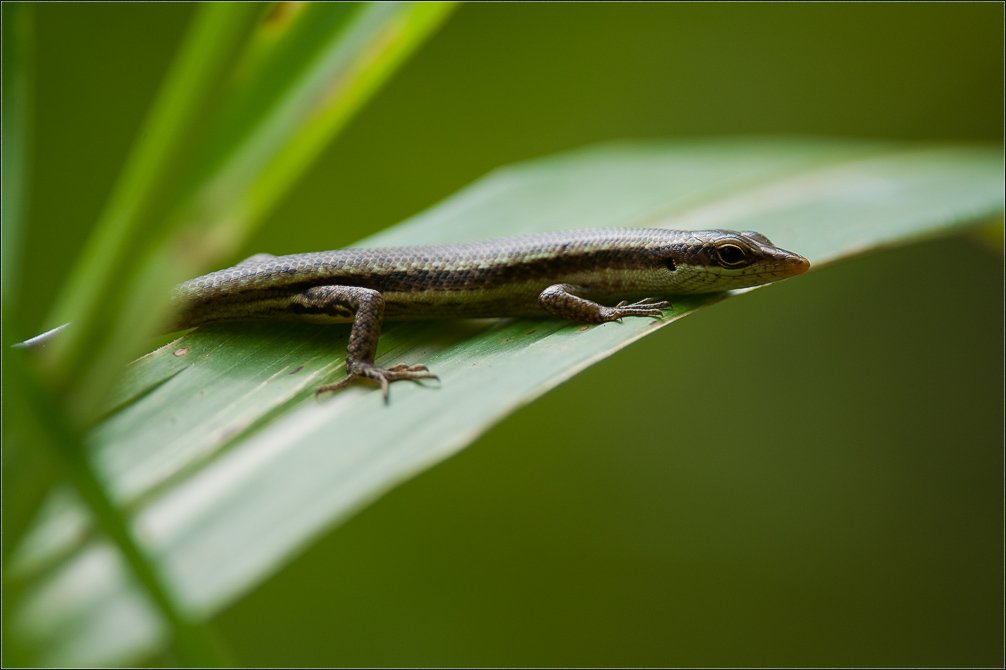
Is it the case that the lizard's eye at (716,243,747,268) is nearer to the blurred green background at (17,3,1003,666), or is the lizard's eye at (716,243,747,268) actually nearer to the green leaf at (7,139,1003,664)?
the green leaf at (7,139,1003,664)

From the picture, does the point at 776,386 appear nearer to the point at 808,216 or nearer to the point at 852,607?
the point at 852,607

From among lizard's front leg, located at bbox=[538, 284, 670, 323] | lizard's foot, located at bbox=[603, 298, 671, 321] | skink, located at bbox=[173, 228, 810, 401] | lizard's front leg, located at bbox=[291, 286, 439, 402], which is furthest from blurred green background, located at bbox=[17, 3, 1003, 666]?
lizard's foot, located at bbox=[603, 298, 671, 321]

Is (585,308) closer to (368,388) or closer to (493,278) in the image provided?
(493,278)

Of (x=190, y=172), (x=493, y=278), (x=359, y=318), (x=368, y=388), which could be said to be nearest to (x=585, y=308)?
(x=493, y=278)

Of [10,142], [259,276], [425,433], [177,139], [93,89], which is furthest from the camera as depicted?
[93,89]

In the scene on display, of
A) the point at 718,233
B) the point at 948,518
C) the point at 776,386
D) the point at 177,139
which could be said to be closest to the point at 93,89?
the point at 718,233

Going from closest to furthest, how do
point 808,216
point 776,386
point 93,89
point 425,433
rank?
point 425,433 < point 808,216 < point 93,89 < point 776,386

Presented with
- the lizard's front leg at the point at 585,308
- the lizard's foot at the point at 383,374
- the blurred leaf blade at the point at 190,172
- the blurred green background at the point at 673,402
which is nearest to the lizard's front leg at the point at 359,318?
the lizard's foot at the point at 383,374
